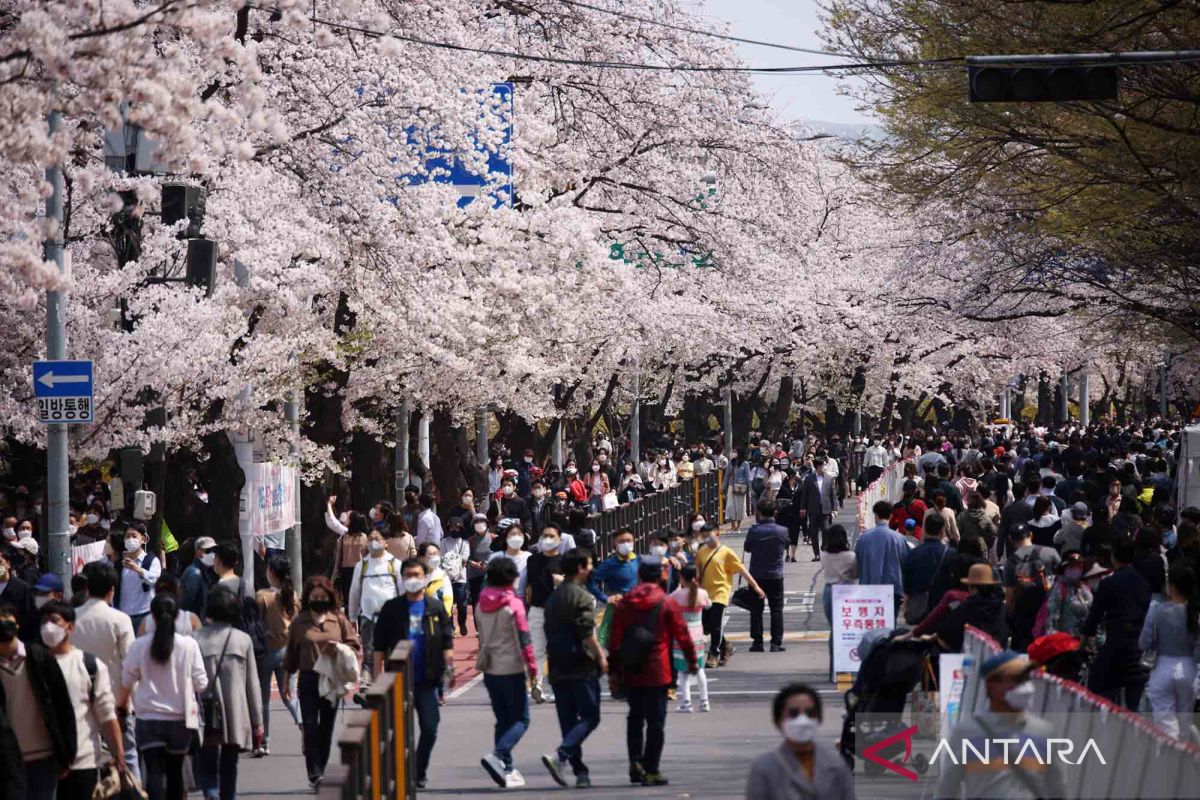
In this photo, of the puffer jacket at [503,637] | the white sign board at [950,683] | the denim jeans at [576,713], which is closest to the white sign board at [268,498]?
the puffer jacket at [503,637]

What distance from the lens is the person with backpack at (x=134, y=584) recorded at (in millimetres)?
15711

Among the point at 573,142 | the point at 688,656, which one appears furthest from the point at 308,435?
the point at 688,656

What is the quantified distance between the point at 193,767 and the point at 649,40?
676 inches

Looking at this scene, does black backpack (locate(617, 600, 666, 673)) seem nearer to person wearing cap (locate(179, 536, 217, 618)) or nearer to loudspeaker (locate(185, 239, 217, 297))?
person wearing cap (locate(179, 536, 217, 618))

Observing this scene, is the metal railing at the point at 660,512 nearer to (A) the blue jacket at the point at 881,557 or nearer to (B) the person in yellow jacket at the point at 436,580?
(A) the blue jacket at the point at 881,557

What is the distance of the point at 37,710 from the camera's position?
398 inches

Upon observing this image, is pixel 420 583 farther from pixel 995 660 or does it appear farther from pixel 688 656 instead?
pixel 995 660

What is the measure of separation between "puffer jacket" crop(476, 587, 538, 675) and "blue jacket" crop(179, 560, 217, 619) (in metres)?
2.69

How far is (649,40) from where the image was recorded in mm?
28031

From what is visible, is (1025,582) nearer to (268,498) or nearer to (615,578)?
(615,578)

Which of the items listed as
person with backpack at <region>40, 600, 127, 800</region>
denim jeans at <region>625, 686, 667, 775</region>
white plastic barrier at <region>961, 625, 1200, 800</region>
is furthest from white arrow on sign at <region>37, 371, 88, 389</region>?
white plastic barrier at <region>961, 625, 1200, 800</region>

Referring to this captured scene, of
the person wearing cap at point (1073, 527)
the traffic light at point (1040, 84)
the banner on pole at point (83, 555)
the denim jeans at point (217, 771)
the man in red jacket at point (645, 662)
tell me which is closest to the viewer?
the denim jeans at point (217, 771)

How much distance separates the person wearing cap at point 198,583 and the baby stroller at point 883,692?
510 cm

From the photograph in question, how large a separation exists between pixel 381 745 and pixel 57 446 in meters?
9.03
